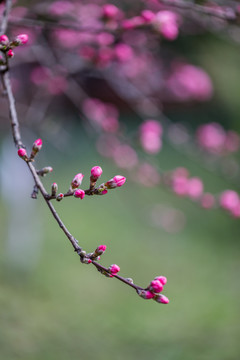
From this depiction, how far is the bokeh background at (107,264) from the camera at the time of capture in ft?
7.16

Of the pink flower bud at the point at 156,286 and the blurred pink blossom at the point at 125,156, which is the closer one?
the pink flower bud at the point at 156,286

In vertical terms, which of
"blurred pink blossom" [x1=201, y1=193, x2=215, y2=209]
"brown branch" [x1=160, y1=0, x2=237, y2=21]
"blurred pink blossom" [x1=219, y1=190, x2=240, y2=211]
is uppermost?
"blurred pink blossom" [x1=201, y1=193, x2=215, y2=209]

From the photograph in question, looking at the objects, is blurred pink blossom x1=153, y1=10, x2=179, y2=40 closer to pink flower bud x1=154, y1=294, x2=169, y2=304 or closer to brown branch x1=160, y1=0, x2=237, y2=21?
brown branch x1=160, y1=0, x2=237, y2=21

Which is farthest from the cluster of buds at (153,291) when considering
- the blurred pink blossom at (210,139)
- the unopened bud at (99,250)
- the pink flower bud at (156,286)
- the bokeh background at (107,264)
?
the blurred pink blossom at (210,139)

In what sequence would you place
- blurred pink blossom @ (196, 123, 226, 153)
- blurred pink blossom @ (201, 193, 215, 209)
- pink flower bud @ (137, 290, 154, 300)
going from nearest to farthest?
1. pink flower bud @ (137, 290, 154, 300)
2. blurred pink blossom @ (201, 193, 215, 209)
3. blurred pink blossom @ (196, 123, 226, 153)

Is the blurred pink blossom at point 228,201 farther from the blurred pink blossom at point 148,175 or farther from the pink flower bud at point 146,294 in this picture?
the pink flower bud at point 146,294

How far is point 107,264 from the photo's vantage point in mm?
3705

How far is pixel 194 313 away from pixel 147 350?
1093 mm

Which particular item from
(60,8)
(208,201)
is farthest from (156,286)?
(60,8)

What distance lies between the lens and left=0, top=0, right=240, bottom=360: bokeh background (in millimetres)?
2184

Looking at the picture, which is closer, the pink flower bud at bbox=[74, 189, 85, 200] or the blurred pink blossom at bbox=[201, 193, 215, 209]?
the pink flower bud at bbox=[74, 189, 85, 200]

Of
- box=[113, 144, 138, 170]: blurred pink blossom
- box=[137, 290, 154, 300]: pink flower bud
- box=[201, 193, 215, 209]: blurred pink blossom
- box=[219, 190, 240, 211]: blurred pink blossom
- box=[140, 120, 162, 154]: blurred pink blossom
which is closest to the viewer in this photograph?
box=[137, 290, 154, 300]: pink flower bud

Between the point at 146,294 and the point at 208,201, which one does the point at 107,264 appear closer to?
the point at 208,201

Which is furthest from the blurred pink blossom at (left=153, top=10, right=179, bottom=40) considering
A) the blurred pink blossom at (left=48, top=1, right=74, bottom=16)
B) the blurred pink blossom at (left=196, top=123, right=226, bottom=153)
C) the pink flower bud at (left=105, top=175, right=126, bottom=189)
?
the blurred pink blossom at (left=196, top=123, right=226, bottom=153)
